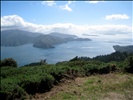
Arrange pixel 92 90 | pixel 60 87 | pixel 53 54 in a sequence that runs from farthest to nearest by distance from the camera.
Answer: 1. pixel 53 54
2. pixel 60 87
3. pixel 92 90

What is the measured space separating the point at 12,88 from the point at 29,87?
1.04m

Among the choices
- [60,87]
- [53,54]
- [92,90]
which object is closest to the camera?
[92,90]

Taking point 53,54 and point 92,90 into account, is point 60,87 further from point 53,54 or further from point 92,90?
point 53,54

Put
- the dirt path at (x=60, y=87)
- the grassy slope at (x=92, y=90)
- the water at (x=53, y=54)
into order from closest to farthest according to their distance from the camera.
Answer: the grassy slope at (x=92, y=90), the dirt path at (x=60, y=87), the water at (x=53, y=54)

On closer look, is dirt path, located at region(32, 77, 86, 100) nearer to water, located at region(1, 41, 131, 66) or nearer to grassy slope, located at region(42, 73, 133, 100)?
grassy slope, located at region(42, 73, 133, 100)

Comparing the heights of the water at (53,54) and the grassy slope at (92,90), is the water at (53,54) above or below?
below

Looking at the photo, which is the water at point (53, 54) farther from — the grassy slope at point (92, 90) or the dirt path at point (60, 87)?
the grassy slope at point (92, 90)

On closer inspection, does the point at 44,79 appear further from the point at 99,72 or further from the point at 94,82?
the point at 99,72

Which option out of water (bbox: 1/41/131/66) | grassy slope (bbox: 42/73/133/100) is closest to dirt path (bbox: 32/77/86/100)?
grassy slope (bbox: 42/73/133/100)

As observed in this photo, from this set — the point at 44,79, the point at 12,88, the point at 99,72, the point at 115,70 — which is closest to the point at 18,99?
the point at 12,88

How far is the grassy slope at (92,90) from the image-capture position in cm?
660

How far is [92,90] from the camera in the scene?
7.29 metres

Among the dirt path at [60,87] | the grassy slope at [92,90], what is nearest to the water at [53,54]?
the dirt path at [60,87]

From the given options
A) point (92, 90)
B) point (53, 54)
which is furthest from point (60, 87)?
point (53, 54)
